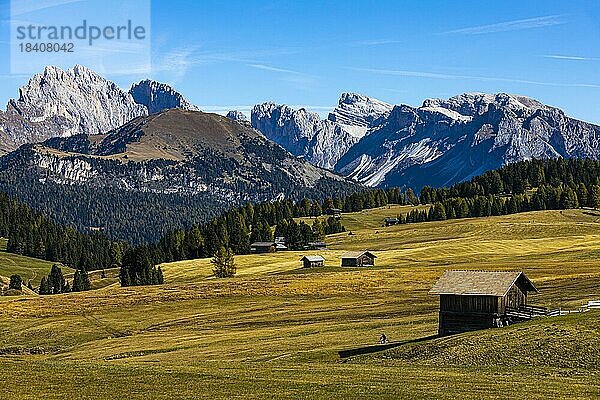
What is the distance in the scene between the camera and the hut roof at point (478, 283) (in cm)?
6819

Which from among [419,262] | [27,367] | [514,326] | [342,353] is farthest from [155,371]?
[419,262]

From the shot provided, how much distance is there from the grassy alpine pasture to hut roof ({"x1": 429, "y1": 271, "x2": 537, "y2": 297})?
4339 mm

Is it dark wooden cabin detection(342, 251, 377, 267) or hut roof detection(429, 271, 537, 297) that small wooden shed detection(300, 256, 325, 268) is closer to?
dark wooden cabin detection(342, 251, 377, 267)

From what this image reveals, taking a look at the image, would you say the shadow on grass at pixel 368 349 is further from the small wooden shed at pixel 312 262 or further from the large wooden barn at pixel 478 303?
the small wooden shed at pixel 312 262

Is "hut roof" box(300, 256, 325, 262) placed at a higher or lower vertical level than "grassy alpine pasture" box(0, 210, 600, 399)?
higher

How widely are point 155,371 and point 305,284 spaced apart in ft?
239

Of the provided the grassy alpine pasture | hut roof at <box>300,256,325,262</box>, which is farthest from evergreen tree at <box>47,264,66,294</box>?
hut roof at <box>300,256,325,262</box>

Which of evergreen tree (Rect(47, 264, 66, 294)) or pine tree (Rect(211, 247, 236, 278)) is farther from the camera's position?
evergreen tree (Rect(47, 264, 66, 294))

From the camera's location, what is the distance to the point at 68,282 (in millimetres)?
191500

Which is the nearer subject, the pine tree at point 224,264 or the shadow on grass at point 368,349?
the shadow on grass at point 368,349

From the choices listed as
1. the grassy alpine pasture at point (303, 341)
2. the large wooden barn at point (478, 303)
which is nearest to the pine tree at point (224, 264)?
the grassy alpine pasture at point (303, 341)

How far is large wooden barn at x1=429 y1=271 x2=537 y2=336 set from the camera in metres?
67.6

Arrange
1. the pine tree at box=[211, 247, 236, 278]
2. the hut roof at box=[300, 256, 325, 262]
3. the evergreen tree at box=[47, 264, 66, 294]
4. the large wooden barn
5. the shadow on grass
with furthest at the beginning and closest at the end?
1. the evergreen tree at box=[47, 264, 66, 294]
2. the hut roof at box=[300, 256, 325, 262]
3. the pine tree at box=[211, 247, 236, 278]
4. the large wooden barn
5. the shadow on grass

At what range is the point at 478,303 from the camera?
6819cm
